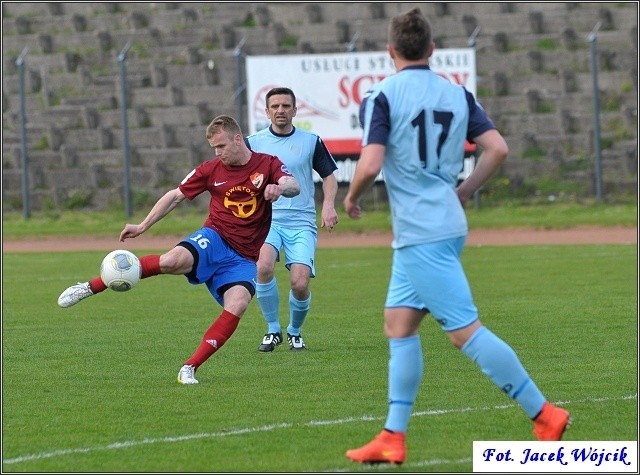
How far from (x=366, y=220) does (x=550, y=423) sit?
20530 millimetres

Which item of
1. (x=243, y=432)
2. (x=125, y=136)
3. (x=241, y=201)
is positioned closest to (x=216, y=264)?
(x=241, y=201)

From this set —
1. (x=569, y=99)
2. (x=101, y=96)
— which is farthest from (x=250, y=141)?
(x=101, y=96)

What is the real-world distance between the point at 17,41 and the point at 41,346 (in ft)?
86.3

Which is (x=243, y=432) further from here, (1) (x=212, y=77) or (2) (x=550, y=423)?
(1) (x=212, y=77)

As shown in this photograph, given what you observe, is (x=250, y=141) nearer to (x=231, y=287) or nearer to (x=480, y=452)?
(x=231, y=287)

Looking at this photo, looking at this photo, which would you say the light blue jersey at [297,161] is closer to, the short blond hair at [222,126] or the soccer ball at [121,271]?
the short blond hair at [222,126]

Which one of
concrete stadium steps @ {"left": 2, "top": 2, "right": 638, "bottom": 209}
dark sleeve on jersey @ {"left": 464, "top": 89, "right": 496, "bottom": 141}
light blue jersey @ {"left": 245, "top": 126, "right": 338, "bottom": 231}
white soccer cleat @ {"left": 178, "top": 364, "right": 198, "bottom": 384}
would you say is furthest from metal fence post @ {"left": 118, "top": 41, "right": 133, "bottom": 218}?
dark sleeve on jersey @ {"left": 464, "top": 89, "right": 496, "bottom": 141}

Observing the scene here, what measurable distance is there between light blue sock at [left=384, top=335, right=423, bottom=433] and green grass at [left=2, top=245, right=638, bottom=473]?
240 millimetres

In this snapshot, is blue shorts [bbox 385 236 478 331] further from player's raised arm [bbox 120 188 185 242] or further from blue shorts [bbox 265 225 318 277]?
blue shorts [bbox 265 225 318 277]

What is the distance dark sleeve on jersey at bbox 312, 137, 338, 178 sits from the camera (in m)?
10.7

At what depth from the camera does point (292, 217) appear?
1087 cm

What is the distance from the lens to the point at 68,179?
98.3ft

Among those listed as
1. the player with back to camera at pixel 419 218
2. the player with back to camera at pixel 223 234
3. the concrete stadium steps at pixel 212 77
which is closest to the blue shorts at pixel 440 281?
the player with back to camera at pixel 419 218

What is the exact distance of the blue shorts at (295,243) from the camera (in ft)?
35.0
